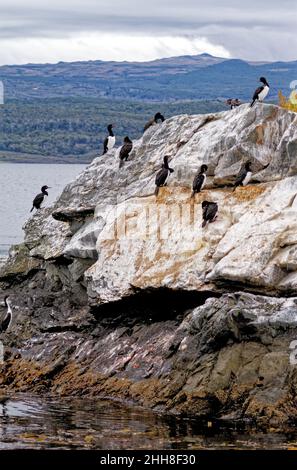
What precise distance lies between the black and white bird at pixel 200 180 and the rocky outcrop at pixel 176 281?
25 cm

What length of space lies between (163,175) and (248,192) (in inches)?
81.0

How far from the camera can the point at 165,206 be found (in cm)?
2573

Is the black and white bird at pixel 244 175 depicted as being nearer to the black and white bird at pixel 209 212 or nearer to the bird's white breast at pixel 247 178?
the bird's white breast at pixel 247 178

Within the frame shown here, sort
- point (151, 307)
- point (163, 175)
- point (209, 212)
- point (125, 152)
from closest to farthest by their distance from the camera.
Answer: point (209, 212) → point (151, 307) → point (163, 175) → point (125, 152)

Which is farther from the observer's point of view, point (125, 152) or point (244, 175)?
point (125, 152)

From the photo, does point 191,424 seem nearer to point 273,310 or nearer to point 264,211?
point 273,310

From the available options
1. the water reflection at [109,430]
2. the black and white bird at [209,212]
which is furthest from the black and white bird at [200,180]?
the water reflection at [109,430]

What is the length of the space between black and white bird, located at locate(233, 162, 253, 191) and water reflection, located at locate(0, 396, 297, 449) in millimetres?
5553

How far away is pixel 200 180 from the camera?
25.2 metres

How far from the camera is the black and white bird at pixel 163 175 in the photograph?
84.7ft

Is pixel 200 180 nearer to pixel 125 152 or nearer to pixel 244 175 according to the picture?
pixel 244 175

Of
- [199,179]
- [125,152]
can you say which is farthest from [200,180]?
[125,152]

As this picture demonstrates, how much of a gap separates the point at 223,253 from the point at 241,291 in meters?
1.09
